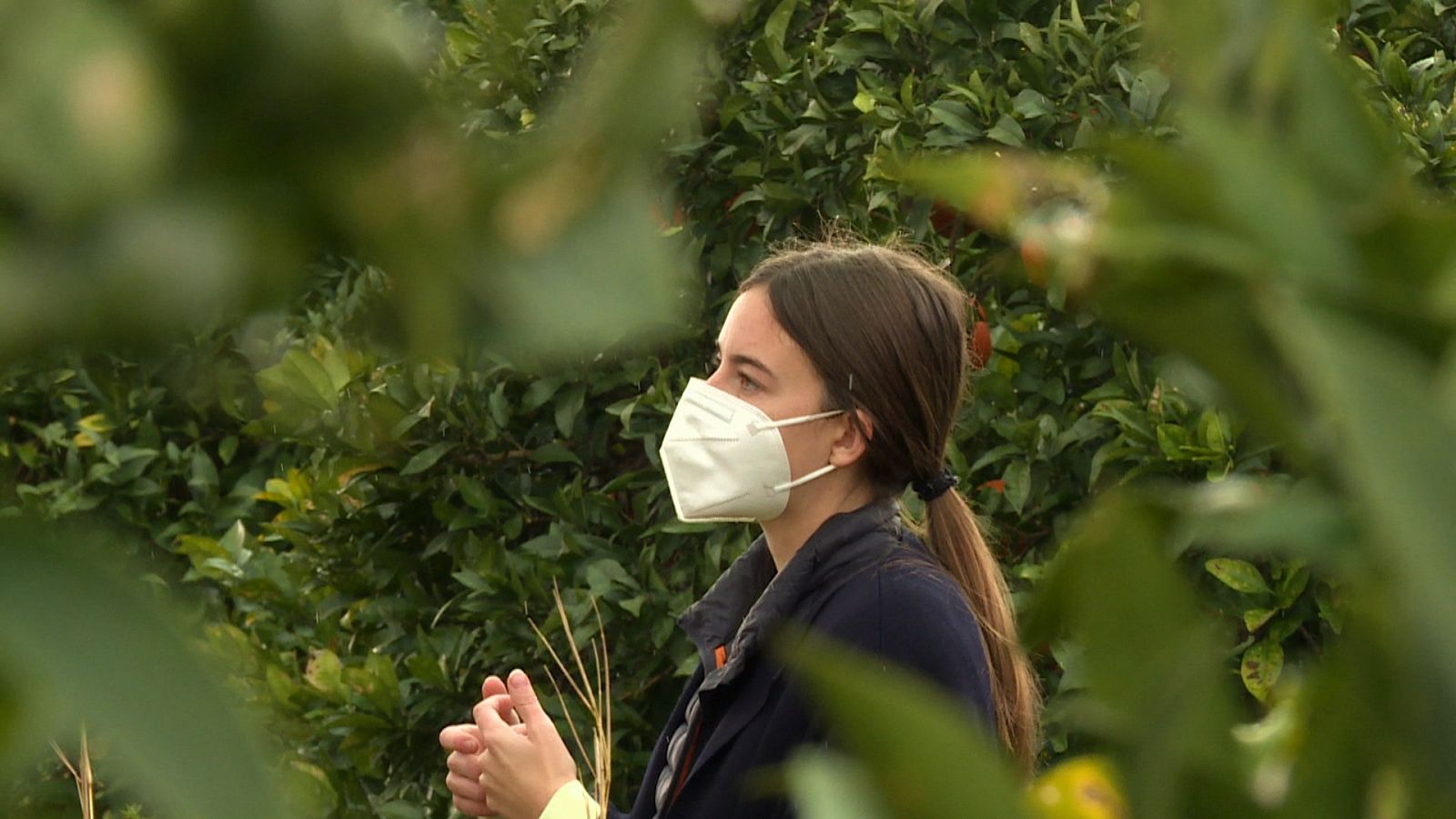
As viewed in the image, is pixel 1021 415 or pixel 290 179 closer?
pixel 290 179

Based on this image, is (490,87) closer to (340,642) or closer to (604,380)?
(604,380)

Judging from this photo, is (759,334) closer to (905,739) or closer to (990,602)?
(990,602)

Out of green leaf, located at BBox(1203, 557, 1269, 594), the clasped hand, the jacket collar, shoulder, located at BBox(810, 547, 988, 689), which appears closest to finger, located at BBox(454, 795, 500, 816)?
the clasped hand

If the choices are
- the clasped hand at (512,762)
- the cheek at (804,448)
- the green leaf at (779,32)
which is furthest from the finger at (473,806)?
the green leaf at (779,32)

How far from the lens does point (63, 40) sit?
0.95 ft

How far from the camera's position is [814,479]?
Answer: 8.82ft

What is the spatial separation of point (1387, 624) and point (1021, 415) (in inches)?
104

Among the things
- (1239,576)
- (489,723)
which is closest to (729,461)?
(489,723)

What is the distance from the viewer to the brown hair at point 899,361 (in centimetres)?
266

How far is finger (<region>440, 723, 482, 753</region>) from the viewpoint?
8.29ft

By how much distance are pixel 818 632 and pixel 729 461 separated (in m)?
0.41

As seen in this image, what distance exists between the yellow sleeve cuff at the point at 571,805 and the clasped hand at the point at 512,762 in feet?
0.12

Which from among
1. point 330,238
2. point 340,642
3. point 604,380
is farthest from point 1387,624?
point 340,642

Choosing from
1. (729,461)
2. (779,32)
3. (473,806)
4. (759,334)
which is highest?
(779,32)
